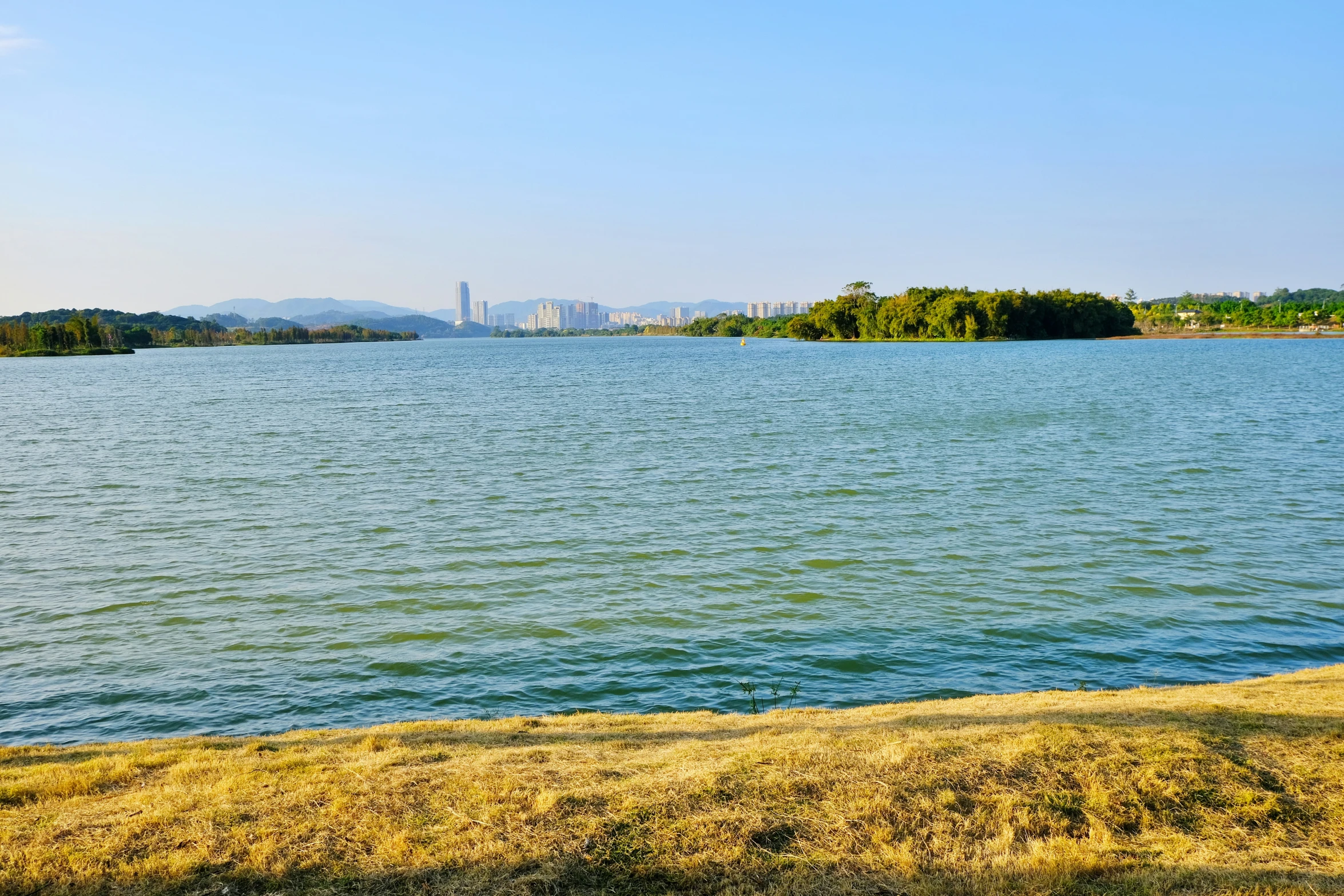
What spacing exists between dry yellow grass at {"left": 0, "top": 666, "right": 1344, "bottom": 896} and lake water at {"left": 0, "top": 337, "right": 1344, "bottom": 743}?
3.71 metres

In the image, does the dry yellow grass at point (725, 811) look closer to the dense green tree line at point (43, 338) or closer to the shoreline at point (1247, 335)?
the shoreline at point (1247, 335)

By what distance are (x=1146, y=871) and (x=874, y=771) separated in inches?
79.3

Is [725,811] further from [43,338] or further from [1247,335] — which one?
[1247,335]

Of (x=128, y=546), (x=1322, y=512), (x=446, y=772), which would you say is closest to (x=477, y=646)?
(x=446, y=772)

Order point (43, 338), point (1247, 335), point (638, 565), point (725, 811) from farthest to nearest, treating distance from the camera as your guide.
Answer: point (1247, 335) < point (43, 338) < point (638, 565) < point (725, 811)

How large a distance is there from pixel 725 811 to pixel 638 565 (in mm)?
12214

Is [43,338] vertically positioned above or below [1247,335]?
above

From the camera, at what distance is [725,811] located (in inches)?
248

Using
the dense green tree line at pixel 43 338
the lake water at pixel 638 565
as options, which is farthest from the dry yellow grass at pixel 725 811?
the dense green tree line at pixel 43 338

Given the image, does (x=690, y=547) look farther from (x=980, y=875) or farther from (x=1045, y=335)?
(x=1045, y=335)

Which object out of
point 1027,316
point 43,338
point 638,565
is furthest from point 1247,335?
point 43,338

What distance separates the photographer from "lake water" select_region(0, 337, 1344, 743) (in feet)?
41.2

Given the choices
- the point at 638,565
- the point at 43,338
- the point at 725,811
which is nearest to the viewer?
the point at 725,811

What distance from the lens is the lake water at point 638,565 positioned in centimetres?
1256
